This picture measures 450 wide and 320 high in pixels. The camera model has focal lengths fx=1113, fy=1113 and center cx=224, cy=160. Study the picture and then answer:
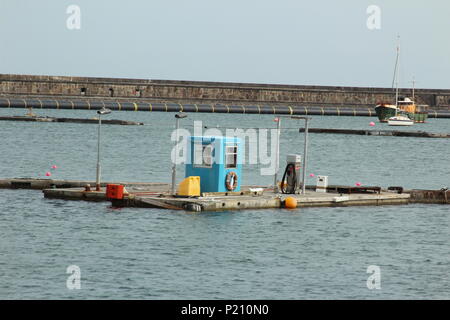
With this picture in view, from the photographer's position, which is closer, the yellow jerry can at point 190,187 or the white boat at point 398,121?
the yellow jerry can at point 190,187

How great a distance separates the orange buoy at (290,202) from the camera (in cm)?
4516

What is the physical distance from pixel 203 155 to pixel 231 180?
176 centimetres

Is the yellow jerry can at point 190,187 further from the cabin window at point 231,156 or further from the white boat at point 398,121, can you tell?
the white boat at point 398,121

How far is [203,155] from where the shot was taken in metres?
44.4

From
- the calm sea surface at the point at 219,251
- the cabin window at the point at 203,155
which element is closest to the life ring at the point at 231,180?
the cabin window at the point at 203,155

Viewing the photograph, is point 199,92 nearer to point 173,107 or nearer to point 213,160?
point 173,107

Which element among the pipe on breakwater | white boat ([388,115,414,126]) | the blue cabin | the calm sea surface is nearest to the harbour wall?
the pipe on breakwater

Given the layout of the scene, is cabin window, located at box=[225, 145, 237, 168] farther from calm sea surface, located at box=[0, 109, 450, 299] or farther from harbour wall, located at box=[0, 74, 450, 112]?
harbour wall, located at box=[0, 74, 450, 112]

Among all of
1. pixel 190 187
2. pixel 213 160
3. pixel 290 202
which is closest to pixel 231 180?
pixel 213 160

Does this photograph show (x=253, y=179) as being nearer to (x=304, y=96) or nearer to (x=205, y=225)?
(x=205, y=225)

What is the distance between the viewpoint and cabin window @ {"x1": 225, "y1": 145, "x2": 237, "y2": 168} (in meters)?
44.5
